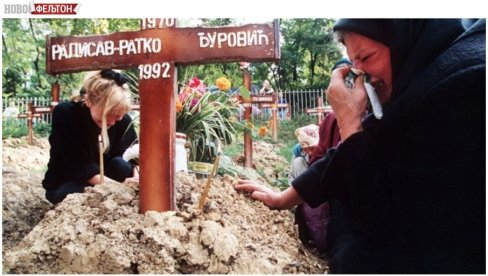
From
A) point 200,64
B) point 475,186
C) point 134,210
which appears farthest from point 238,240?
point 475,186

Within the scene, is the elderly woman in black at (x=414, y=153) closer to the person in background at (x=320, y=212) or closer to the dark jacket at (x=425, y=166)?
the dark jacket at (x=425, y=166)

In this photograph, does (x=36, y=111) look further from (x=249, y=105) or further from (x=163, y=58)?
(x=249, y=105)

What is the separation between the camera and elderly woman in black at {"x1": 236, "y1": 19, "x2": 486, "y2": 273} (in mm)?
1166

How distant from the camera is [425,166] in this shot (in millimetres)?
1185

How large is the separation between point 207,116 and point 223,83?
12 cm

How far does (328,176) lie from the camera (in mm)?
1320

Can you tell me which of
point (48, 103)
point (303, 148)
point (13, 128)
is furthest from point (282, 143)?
point (13, 128)

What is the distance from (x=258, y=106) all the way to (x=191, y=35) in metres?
0.32

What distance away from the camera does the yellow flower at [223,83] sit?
5.18 ft

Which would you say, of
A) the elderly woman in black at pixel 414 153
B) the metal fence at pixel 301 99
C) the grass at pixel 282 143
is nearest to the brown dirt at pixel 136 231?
the grass at pixel 282 143

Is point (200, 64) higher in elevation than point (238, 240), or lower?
higher

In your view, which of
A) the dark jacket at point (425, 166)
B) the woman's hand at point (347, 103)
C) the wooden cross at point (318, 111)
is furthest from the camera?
the wooden cross at point (318, 111)

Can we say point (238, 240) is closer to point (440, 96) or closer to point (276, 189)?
point (276, 189)

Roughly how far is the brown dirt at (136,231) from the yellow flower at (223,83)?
22 cm
